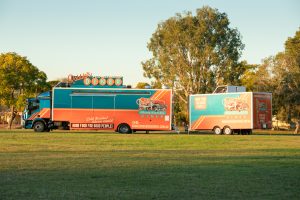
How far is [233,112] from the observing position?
43.8 meters

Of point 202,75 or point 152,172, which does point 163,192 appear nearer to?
point 152,172

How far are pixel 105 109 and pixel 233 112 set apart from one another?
33.5 feet

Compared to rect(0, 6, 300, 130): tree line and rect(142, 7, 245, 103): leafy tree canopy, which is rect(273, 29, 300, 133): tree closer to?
rect(0, 6, 300, 130): tree line

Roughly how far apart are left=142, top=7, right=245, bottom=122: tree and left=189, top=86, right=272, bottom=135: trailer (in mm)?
18095

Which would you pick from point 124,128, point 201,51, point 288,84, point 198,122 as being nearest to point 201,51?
point 201,51

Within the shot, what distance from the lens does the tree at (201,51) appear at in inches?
2522

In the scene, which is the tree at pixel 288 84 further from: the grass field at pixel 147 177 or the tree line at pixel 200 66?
the grass field at pixel 147 177

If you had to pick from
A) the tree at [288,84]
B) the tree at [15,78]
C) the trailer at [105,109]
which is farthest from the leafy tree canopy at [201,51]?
the trailer at [105,109]

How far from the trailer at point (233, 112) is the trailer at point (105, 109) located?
452 centimetres

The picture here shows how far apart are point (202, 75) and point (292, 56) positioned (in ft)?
34.2

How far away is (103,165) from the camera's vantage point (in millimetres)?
15156

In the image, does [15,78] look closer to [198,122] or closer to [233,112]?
[198,122]

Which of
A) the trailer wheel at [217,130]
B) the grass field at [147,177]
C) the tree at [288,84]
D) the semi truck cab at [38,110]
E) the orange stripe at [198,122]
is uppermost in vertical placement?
the tree at [288,84]

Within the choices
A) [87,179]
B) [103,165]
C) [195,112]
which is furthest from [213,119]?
[87,179]
